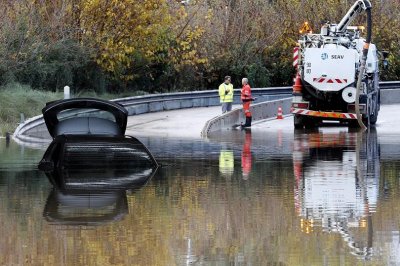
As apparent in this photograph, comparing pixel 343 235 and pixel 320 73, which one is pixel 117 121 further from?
pixel 320 73

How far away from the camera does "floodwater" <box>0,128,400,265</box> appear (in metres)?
11.4

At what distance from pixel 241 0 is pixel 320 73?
20.6m

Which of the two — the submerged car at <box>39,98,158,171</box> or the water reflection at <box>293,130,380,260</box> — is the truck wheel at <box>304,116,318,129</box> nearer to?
the water reflection at <box>293,130,380,260</box>

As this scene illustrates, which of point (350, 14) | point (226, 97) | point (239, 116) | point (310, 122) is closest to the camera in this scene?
point (350, 14)

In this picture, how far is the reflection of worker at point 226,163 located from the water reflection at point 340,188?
45.9 inches

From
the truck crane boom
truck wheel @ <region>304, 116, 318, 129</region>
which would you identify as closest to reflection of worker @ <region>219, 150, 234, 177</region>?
truck wheel @ <region>304, 116, 318, 129</region>

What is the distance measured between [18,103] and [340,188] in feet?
68.2

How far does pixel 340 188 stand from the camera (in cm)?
1823

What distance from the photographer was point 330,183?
19.1 m

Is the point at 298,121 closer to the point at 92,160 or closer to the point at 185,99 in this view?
the point at 185,99

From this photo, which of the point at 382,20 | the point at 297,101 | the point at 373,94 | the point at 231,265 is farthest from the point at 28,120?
the point at 382,20

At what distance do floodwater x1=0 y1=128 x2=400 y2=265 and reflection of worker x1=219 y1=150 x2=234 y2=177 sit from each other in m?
0.04

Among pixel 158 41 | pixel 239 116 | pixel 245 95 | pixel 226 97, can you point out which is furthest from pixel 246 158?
pixel 158 41

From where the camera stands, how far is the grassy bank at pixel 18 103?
35297 mm
